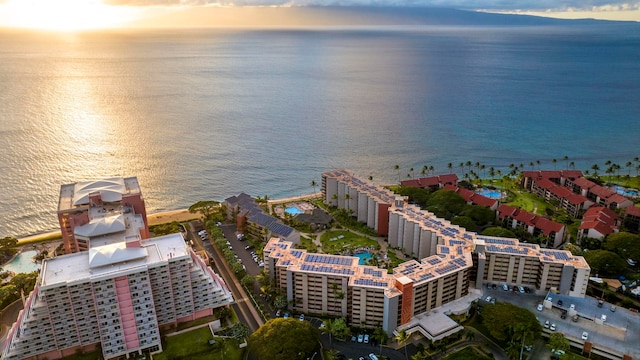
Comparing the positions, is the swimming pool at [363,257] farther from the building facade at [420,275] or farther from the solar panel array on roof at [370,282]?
the solar panel array on roof at [370,282]

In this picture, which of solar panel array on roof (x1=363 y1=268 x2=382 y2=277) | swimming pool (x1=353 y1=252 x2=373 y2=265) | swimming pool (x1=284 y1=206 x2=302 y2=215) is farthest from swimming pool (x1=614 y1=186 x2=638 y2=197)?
solar panel array on roof (x1=363 y1=268 x2=382 y2=277)

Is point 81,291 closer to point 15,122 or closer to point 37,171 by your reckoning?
point 37,171

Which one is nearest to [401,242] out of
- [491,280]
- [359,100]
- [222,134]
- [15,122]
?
[491,280]

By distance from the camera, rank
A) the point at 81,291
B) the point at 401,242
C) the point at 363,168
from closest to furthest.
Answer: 1. the point at 81,291
2. the point at 401,242
3. the point at 363,168

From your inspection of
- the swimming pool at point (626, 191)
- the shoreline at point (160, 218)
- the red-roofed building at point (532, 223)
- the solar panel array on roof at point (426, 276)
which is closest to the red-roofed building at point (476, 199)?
the red-roofed building at point (532, 223)

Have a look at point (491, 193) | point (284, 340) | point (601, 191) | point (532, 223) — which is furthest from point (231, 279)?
point (601, 191)

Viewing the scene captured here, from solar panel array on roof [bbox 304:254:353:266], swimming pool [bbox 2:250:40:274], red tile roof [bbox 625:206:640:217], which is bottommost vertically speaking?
swimming pool [bbox 2:250:40:274]

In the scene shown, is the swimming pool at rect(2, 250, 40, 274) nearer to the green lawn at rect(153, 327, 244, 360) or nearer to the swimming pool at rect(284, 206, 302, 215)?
the green lawn at rect(153, 327, 244, 360)
